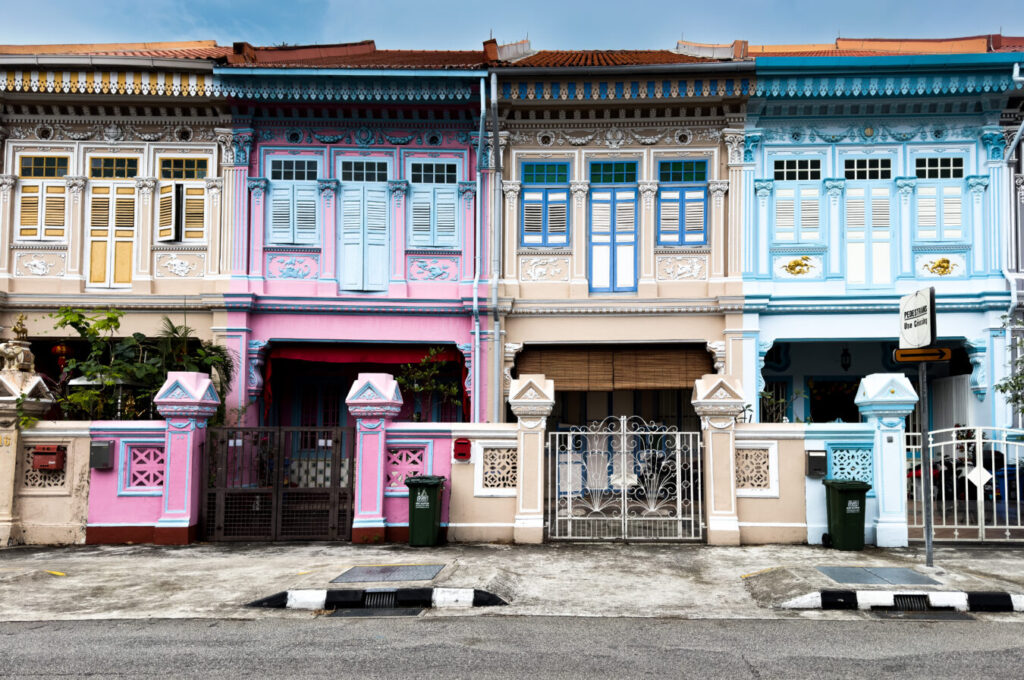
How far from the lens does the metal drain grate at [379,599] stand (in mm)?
7820

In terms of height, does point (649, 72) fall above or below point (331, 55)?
below

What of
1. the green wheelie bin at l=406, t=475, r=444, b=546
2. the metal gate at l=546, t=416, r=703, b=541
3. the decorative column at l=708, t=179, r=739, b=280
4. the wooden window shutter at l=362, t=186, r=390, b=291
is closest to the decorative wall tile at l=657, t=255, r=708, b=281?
→ the decorative column at l=708, t=179, r=739, b=280

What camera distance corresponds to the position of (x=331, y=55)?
18.6 m

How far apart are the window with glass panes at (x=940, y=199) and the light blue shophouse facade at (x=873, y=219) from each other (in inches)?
0.7

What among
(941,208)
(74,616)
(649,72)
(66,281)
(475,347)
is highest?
(649,72)

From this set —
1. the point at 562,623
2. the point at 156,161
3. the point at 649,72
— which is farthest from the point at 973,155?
the point at 156,161

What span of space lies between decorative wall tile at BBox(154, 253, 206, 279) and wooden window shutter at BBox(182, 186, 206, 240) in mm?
365

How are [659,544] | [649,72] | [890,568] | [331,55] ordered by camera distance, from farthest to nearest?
[331,55]
[649,72]
[659,544]
[890,568]

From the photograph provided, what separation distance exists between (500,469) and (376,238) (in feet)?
20.4

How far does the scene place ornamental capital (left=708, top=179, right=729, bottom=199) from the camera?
50.4 ft

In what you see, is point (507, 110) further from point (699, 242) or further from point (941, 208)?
point (941, 208)

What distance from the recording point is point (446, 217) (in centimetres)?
1579

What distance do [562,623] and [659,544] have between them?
154 inches

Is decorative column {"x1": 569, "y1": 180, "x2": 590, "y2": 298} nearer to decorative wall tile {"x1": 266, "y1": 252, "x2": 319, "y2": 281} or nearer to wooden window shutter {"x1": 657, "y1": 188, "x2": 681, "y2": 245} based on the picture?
wooden window shutter {"x1": 657, "y1": 188, "x2": 681, "y2": 245}
